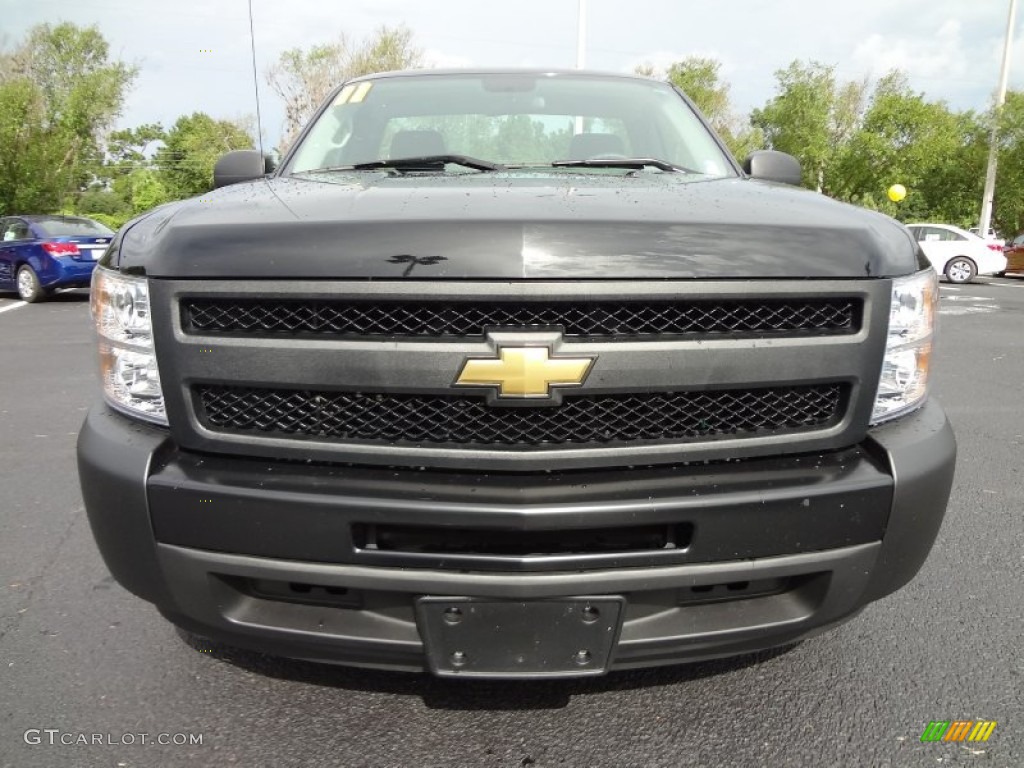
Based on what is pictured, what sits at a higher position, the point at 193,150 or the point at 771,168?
the point at 771,168

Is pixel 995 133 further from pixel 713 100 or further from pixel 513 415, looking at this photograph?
pixel 513 415

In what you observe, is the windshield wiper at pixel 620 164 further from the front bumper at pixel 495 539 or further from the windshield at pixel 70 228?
the windshield at pixel 70 228

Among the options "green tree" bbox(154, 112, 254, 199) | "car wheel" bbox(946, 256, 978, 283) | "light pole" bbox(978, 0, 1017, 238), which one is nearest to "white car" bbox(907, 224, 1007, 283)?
"car wheel" bbox(946, 256, 978, 283)

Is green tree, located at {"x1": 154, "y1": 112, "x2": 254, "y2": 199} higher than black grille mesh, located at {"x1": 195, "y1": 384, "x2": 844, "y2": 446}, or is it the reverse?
black grille mesh, located at {"x1": 195, "y1": 384, "x2": 844, "y2": 446}

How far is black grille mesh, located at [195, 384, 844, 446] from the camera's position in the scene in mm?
1689

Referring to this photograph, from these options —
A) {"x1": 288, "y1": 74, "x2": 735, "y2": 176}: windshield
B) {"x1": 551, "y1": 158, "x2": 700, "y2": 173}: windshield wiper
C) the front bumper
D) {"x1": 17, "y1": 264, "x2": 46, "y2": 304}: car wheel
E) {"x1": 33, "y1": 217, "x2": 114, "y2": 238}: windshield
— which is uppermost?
{"x1": 288, "y1": 74, "x2": 735, "y2": 176}: windshield

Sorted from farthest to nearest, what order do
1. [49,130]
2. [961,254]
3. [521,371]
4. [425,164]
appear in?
[49,130]
[961,254]
[425,164]
[521,371]

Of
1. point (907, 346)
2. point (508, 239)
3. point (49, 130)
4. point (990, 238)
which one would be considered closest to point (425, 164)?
point (508, 239)

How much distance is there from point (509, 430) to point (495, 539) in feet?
0.77

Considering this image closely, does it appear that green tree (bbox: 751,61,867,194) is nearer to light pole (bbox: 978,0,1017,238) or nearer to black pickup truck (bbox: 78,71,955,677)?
light pole (bbox: 978,0,1017,238)

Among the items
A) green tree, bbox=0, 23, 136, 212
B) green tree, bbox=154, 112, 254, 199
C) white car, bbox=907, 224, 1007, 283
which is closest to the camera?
white car, bbox=907, 224, 1007, 283

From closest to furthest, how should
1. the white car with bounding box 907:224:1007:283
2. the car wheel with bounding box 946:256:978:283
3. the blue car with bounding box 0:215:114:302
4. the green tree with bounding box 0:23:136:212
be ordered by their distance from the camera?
1. the blue car with bounding box 0:215:114:302
2. the white car with bounding box 907:224:1007:283
3. the car wheel with bounding box 946:256:978:283
4. the green tree with bounding box 0:23:136:212

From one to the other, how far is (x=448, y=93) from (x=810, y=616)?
8.06 feet

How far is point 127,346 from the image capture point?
1.84 metres
